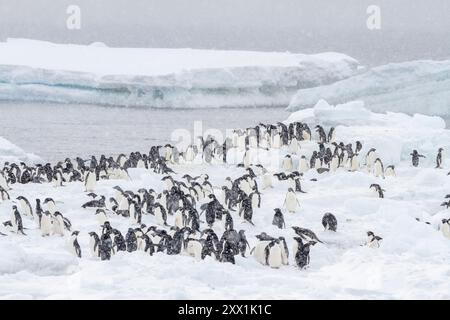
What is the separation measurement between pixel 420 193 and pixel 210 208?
4.28 meters

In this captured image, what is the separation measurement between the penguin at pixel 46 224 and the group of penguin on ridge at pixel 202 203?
0.01 metres

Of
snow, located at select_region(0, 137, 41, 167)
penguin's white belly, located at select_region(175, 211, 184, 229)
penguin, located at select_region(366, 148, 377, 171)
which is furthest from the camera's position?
snow, located at select_region(0, 137, 41, 167)

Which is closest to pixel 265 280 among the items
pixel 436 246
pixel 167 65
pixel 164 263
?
pixel 164 263

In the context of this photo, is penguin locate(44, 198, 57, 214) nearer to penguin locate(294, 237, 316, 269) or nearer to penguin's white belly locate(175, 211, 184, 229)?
penguin's white belly locate(175, 211, 184, 229)

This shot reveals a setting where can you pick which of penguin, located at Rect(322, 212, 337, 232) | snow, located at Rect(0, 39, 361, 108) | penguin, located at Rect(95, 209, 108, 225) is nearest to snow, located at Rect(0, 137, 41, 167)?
penguin, located at Rect(95, 209, 108, 225)

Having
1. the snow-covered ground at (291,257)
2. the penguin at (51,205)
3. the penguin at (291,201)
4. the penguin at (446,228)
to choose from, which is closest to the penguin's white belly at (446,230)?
the penguin at (446,228)

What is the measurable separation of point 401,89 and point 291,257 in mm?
19038

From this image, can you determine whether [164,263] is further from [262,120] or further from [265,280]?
[262,120]

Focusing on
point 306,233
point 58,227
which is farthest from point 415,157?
point 58,227

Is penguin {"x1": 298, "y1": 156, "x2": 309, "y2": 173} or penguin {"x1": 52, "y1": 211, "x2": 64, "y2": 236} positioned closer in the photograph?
penguin {"x1": 52, "y1": 211, "x2": 64, "y2": 236}

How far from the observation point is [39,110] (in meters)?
37.6

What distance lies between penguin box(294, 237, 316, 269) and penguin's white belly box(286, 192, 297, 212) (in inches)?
112

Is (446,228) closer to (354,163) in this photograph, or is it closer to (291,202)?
(291,202)

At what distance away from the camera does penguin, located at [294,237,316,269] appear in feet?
33.2
